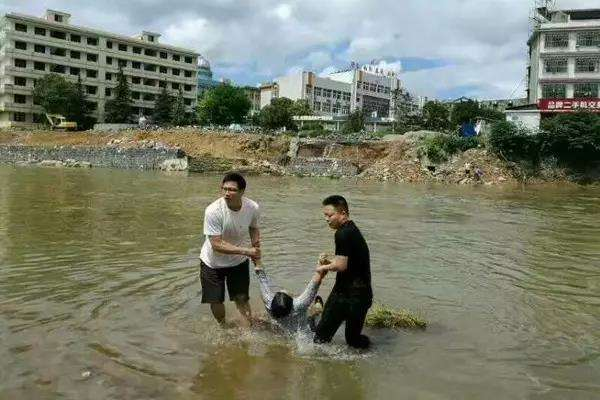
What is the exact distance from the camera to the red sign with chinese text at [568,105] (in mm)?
47156

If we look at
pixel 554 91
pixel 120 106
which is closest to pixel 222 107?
pixel 120 106

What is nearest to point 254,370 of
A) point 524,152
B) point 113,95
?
point 524,152

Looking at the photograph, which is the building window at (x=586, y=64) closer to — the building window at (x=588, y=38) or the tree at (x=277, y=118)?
the building window at (x=588, y=38)

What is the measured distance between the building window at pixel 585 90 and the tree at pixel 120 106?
53591 mm

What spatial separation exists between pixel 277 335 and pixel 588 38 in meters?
59.2

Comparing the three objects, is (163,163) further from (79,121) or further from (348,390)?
(348,390)

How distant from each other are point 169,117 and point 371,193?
5287 centimetres

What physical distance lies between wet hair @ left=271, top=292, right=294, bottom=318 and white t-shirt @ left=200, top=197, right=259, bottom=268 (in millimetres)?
608

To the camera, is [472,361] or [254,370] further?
[472,361]

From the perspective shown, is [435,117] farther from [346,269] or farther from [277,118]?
[346,269]

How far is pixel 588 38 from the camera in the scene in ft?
182

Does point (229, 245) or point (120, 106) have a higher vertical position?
point (120, 106)

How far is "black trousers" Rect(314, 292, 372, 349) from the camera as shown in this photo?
18.1ft

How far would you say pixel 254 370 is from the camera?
215 inches
